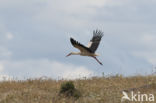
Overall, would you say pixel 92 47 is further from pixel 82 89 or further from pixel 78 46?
pixel 82 89

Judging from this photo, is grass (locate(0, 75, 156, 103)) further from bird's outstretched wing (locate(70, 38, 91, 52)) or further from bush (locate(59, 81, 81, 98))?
bird's outstretched wing (locate(70, 38, 91, 52))

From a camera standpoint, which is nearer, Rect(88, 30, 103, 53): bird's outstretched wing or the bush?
the bush

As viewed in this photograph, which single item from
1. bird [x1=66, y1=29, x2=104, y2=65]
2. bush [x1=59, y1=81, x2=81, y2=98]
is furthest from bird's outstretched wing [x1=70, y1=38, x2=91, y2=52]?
bush [x1=59, y1=81, x2=81, y2=98]

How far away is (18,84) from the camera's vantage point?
48.5 feet

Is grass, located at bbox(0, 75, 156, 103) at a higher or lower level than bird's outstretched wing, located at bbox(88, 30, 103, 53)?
lower

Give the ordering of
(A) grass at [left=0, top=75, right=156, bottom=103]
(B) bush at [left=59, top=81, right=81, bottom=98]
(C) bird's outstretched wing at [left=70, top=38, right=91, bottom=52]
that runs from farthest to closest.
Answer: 1. (C) bird's outstretched wing at [left=70, top=38, right=91, bottom=52]
2. (B) bush at [left=59, top=81, right=81, bottom=98]
3. (A) grass at [left=0, top=75, right=156, bottom=103]

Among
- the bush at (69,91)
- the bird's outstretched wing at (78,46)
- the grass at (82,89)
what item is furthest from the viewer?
the bird's outstretched wing at (78,46)

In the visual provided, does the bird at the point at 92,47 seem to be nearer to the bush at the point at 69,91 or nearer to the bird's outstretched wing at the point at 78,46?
the bird's outstretched wing at the point at 78,46

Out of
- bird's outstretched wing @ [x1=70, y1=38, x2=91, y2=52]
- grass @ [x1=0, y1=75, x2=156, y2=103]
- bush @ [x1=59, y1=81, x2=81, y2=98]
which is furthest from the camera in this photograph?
bird's outstretched wing @ [x1=70, y1=38, x2=91, y2=52]

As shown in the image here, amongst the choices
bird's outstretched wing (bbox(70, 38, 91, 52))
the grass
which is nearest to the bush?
the grass

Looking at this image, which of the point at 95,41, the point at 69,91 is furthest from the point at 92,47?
the point at 69,91

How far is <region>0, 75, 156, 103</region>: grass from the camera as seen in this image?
1266 centimetres

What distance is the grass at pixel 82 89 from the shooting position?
12.7m

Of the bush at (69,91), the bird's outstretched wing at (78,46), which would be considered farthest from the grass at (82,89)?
the bird's outstretched wing at (78,46)
